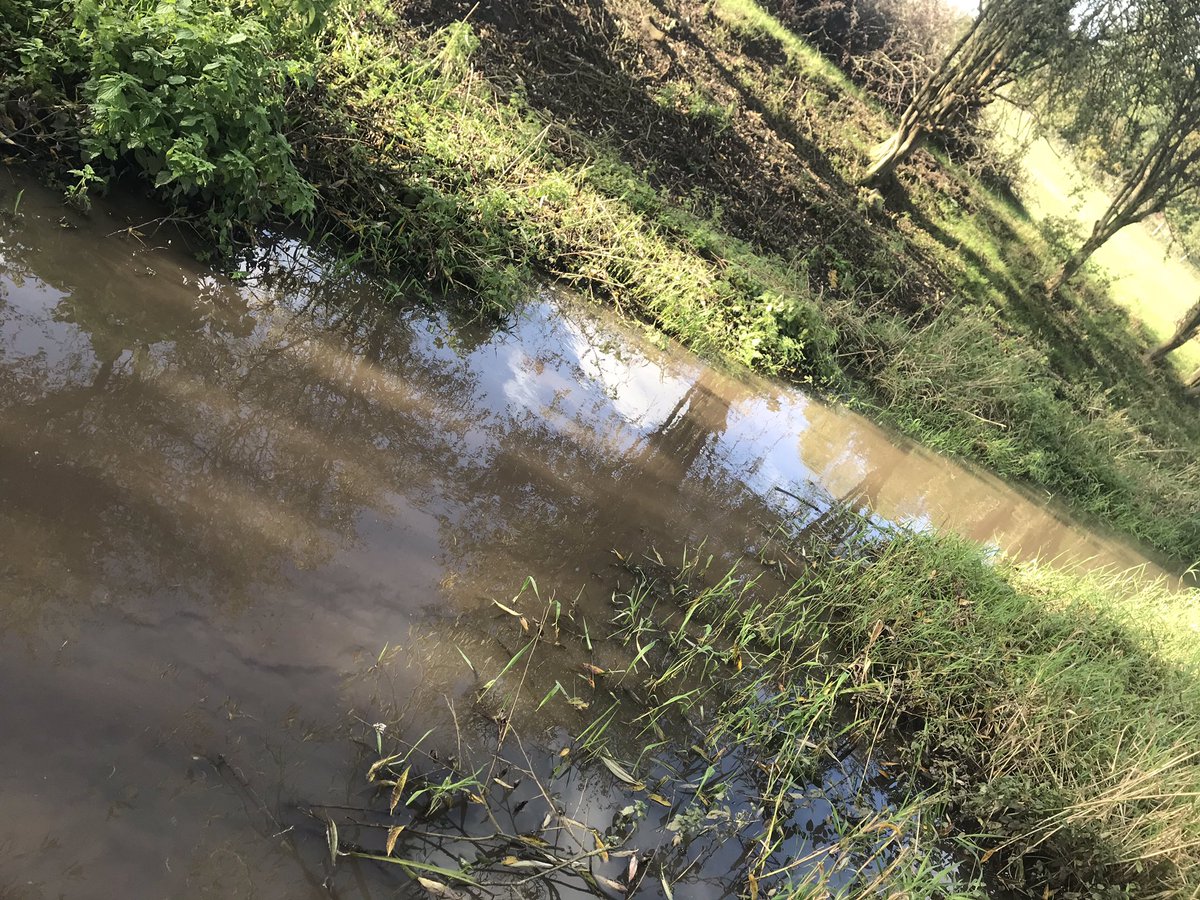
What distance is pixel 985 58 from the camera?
43.9 ft

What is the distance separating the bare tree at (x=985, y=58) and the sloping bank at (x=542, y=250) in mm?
8962

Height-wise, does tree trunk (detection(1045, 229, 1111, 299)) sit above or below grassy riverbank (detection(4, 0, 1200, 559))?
above

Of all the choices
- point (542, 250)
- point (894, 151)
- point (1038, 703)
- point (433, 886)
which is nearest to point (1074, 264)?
point (894, 151)

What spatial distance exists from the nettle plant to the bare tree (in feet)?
41.0

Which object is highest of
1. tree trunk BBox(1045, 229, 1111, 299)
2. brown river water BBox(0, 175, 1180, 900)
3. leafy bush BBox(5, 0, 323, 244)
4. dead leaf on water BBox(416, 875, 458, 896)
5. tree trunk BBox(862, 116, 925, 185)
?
tree trunk BBox(1045, 229, 1111, 299)

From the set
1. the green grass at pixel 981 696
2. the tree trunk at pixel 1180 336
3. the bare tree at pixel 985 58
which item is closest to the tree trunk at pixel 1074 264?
the tree trunk at pixel 1180 336

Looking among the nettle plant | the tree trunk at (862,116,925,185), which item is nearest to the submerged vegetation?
the nettle plant

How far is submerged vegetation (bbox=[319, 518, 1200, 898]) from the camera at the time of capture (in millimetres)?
2484

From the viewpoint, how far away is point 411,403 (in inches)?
168

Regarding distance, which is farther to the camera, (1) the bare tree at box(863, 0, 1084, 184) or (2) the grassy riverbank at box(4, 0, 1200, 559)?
(1) the bare tree at box(863, 0, 1084, 184)

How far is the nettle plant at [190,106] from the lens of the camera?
162 inches

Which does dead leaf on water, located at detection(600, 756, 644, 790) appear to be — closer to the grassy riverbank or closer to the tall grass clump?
the tall grass clump

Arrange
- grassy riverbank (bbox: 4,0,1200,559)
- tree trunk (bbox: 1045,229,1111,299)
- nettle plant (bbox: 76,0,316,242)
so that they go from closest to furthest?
1. nettle plant (bbox: 76,0,316,242)
2. grassy riverbank (bbox: 4,0,1200,559)
3. tree trunk (bbox: 1045,229,1111,299)

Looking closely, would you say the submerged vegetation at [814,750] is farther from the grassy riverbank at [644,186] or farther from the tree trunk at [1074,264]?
the tree trunk at [1074,264]
